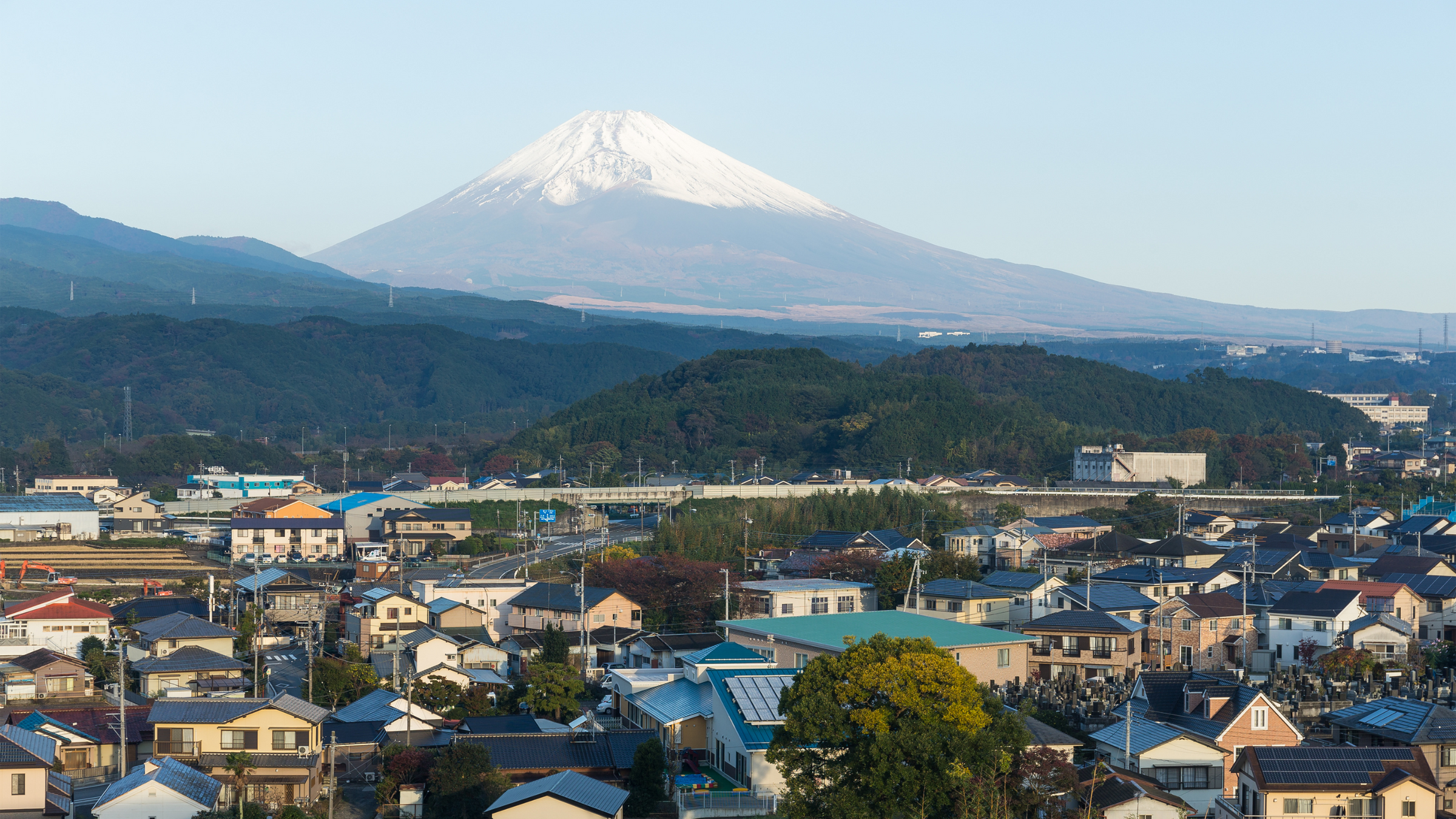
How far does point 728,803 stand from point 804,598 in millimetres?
11117

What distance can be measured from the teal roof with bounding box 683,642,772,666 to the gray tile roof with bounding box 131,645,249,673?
5.75 metres

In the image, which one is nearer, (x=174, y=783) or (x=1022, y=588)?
(x=174, y=783)

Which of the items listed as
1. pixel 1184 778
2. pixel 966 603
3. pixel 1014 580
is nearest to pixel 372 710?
pixel 1184 778

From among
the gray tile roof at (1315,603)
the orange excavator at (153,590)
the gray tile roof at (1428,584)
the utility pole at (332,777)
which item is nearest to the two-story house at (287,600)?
the orange excavator at (153,590)

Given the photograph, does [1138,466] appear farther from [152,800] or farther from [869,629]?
[152,800]

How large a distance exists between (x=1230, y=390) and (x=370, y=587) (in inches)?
2728

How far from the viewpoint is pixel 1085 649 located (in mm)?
20750

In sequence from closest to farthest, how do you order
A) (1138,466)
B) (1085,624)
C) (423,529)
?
1. (1085,624)
2. (423,529)
3. (1138,466)

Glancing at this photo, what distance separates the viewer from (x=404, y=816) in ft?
45.9

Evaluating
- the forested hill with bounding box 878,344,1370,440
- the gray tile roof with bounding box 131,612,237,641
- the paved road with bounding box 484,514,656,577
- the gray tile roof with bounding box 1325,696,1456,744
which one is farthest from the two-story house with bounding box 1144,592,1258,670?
the forested hill with bounding box 878,344,1370,440

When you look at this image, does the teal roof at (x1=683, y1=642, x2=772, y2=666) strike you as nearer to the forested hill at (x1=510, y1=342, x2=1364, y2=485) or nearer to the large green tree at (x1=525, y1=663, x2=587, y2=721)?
the large green tree at (x1=525, y1=663, x2=587, y2=721)

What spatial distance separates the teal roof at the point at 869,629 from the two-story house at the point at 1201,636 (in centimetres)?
232

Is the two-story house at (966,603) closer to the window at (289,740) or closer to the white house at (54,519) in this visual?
the window at (289,740)

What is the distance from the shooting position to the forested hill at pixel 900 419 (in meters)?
57.7
